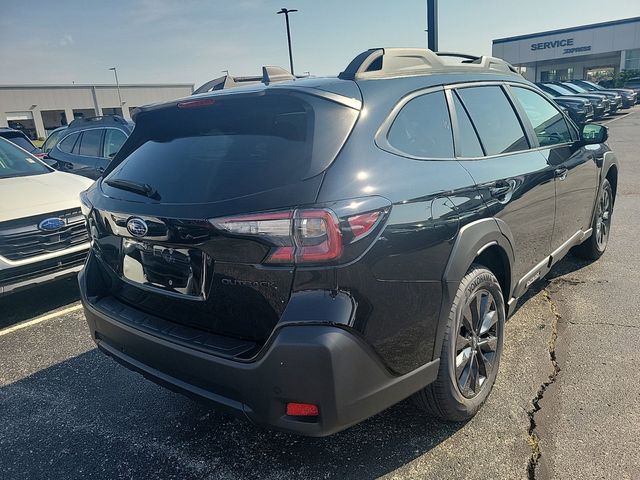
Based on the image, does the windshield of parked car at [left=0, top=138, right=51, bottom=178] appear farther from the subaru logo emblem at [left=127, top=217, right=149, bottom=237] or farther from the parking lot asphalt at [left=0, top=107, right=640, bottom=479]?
the subaru logo emblem at [left=127, top=217, right=149, bottom=237]

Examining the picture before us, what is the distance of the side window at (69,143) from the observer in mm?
9281

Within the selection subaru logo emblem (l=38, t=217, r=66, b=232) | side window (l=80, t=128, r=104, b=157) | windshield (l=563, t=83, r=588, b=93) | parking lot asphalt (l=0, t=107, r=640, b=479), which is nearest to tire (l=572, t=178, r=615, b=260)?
parking lot asphalt (l=0, t=107, r=640, b=479)

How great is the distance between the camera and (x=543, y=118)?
3867 millimetres

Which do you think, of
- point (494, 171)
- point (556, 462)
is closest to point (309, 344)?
point (556, 462)

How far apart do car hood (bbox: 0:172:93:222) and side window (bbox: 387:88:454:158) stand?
3619mm

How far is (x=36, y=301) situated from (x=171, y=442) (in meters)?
3.09

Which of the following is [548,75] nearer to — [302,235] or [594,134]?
[594,134]

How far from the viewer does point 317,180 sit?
1.97 metres

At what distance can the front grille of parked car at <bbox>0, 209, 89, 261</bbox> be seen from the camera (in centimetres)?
429

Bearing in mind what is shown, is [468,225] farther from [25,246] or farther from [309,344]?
[25,246]

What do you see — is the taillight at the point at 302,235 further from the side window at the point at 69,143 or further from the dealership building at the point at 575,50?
the dealership building at the point at 575,50

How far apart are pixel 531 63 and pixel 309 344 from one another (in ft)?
181

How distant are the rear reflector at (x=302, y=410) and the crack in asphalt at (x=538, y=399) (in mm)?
1082

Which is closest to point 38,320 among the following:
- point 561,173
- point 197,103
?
point 197,103
